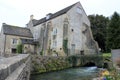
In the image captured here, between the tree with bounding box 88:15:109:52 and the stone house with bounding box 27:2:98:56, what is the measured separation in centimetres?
1177

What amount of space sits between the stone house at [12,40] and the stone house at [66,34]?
9.92 ft

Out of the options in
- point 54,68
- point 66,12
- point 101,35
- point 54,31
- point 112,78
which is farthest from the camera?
point 101,35

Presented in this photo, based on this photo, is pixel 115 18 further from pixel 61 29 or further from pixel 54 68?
pixel 54 68

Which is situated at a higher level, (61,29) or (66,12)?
(66,12)

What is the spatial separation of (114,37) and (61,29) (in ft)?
40.3

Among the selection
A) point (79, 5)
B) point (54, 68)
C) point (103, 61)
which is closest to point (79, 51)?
point (103, 61)

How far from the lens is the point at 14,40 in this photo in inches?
1697

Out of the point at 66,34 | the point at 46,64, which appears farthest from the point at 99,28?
the point at 46,64

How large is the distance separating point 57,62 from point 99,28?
30217 mm

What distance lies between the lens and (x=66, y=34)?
3766cm

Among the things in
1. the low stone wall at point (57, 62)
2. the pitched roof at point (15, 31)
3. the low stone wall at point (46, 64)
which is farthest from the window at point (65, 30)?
the pitched roof at point (15, 31)

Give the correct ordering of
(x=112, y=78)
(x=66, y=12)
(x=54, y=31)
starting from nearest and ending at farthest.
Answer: (x=112, y=78) → (x=66, y=12) → (x=54, y=31)

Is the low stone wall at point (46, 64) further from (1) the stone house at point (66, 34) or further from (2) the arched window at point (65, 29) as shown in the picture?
(2) the arched window at point (65, 29)

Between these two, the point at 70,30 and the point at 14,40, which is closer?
the point at 70,30
